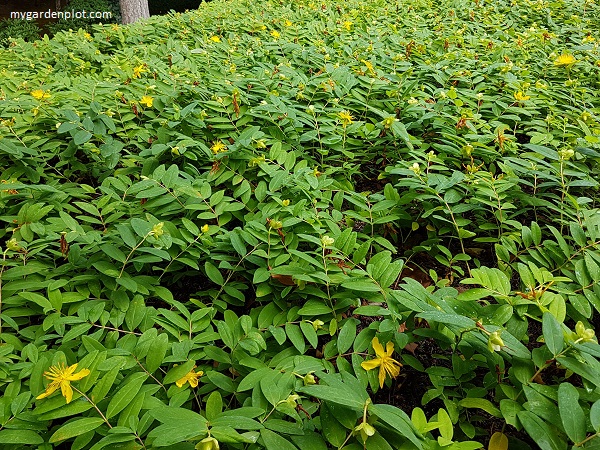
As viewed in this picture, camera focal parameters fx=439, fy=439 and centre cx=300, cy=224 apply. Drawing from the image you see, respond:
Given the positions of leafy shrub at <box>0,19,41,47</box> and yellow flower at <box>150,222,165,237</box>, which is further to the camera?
leafy shrub at <box>0,19,41,47</box>

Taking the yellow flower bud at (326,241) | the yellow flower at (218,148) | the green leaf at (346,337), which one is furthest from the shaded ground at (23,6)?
the green leaf at (346,337)

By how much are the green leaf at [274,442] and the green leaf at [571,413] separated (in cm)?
52

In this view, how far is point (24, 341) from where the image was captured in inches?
48.3

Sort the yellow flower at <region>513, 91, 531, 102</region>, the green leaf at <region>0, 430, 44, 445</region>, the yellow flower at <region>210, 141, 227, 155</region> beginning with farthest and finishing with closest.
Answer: the yellow flower at <region>513, 91, 531, 102</region>
the yellow flower at <region>210, 141, 227, 155</region>
the green leaf at <region>0, 430, 44, 445</region>

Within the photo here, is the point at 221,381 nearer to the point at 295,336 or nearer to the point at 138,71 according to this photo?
the point at 295,336

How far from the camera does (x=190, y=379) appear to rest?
1.08 m

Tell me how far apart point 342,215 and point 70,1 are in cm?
1043

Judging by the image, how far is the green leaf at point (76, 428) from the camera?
Answer: 2.93 ft

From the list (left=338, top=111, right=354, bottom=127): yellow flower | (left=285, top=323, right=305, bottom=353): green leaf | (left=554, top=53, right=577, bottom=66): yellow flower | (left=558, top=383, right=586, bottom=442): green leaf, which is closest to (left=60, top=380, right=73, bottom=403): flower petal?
(left=285, top=323, right=305, bottom=353): green leaf

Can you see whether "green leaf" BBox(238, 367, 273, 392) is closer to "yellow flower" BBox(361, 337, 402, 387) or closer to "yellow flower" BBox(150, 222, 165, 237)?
"yellow flower" BBox(361, 337, 402, 387)

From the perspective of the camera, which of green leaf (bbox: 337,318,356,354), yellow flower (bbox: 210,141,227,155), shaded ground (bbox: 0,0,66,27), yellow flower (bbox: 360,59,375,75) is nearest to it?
green leaf (bbox: 337,318,356,354)

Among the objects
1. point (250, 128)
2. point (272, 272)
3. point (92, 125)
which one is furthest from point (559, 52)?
point (92, 125)

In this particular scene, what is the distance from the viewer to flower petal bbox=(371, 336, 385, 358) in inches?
42.0

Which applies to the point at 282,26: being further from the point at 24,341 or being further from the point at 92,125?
the point at 24,341
